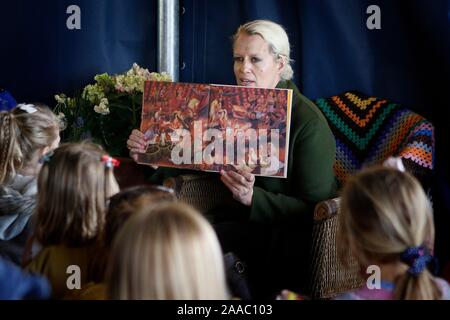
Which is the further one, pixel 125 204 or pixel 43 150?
pixel 43 150

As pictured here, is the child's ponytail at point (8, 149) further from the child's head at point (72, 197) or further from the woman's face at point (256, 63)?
the woman's face at point (256, 63)

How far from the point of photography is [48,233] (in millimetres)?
2107

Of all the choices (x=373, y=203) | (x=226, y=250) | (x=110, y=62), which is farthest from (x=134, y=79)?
(x=373, y=203)

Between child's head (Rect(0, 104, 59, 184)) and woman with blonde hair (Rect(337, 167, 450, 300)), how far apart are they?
4.21ft

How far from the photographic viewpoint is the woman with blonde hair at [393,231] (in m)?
1.82

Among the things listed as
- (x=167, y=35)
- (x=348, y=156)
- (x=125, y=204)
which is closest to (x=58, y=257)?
(x=125, y=204)

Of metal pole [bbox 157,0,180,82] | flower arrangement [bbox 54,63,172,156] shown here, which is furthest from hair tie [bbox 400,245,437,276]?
metal pole [bbox 157,0,180,82]

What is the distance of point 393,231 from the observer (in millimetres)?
1832

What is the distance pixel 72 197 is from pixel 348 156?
5.42ft

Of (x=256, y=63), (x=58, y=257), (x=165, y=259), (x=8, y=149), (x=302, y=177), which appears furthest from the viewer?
(x=256, y=63)

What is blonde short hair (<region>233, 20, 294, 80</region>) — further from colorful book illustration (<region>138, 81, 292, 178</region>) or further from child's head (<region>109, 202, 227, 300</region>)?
child's head (<region>109, 202, 227, 300</region>)

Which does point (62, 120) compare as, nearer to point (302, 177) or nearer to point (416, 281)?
point (302, 177)

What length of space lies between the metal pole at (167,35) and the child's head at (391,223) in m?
2.13

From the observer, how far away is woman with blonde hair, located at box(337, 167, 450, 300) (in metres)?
1.82
